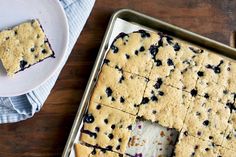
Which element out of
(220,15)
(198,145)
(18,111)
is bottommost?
(198,145)

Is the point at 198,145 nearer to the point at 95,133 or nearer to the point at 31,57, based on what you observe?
the point at 95,133

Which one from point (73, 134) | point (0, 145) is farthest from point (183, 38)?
point (0, 145)

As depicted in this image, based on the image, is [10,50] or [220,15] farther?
[220,15]

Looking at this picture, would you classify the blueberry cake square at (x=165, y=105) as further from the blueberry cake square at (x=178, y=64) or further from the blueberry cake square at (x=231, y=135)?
the blueberry cake square at (x=231, y=135)

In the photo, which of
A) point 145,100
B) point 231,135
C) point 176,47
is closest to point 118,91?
point 145,100

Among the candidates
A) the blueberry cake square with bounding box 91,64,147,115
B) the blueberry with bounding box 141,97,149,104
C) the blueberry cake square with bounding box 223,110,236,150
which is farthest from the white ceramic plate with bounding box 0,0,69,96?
the blueberry cake square with bounding box 223,110,236,150

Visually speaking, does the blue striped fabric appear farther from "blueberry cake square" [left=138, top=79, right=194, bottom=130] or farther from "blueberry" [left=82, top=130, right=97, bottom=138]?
"blueberry cake square" [left=138, top=79, right=194, bottom=130]
